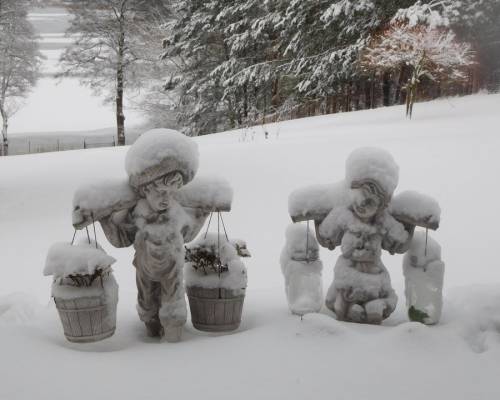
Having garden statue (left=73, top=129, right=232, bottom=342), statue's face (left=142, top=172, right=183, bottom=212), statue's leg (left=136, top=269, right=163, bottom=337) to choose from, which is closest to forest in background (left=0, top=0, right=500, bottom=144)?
garden statue (left=73, top=129, right=232, bottom=342)

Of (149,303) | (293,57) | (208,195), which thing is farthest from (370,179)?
(293,57)

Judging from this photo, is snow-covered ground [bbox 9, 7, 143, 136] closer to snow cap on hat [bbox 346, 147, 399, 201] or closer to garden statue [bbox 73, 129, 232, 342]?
garden statue [bbox 73, 129, 232, 342]

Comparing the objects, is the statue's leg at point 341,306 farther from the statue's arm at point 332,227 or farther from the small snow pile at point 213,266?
the small snow pile at point 213,266

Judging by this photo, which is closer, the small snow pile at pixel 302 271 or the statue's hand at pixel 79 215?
the statue's hand at pixel 79 215

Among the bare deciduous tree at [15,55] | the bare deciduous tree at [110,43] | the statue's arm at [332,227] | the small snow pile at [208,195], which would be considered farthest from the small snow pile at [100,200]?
the bare deciduous tree at [110,43]

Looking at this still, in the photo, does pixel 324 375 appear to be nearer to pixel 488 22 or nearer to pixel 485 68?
pixel 488 22

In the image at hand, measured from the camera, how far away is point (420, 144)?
15.8ft

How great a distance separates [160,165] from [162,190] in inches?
4.5

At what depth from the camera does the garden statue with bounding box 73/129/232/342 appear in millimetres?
2023

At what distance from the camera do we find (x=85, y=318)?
200cm

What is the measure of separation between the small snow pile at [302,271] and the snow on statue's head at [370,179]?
0.31 metres

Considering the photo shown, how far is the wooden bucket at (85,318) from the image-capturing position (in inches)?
77.7

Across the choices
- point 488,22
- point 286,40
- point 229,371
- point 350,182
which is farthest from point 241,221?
point 286,40

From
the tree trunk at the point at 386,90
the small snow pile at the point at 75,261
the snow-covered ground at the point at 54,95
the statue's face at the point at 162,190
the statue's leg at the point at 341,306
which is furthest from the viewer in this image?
the tree trunk at the point at 386,90
